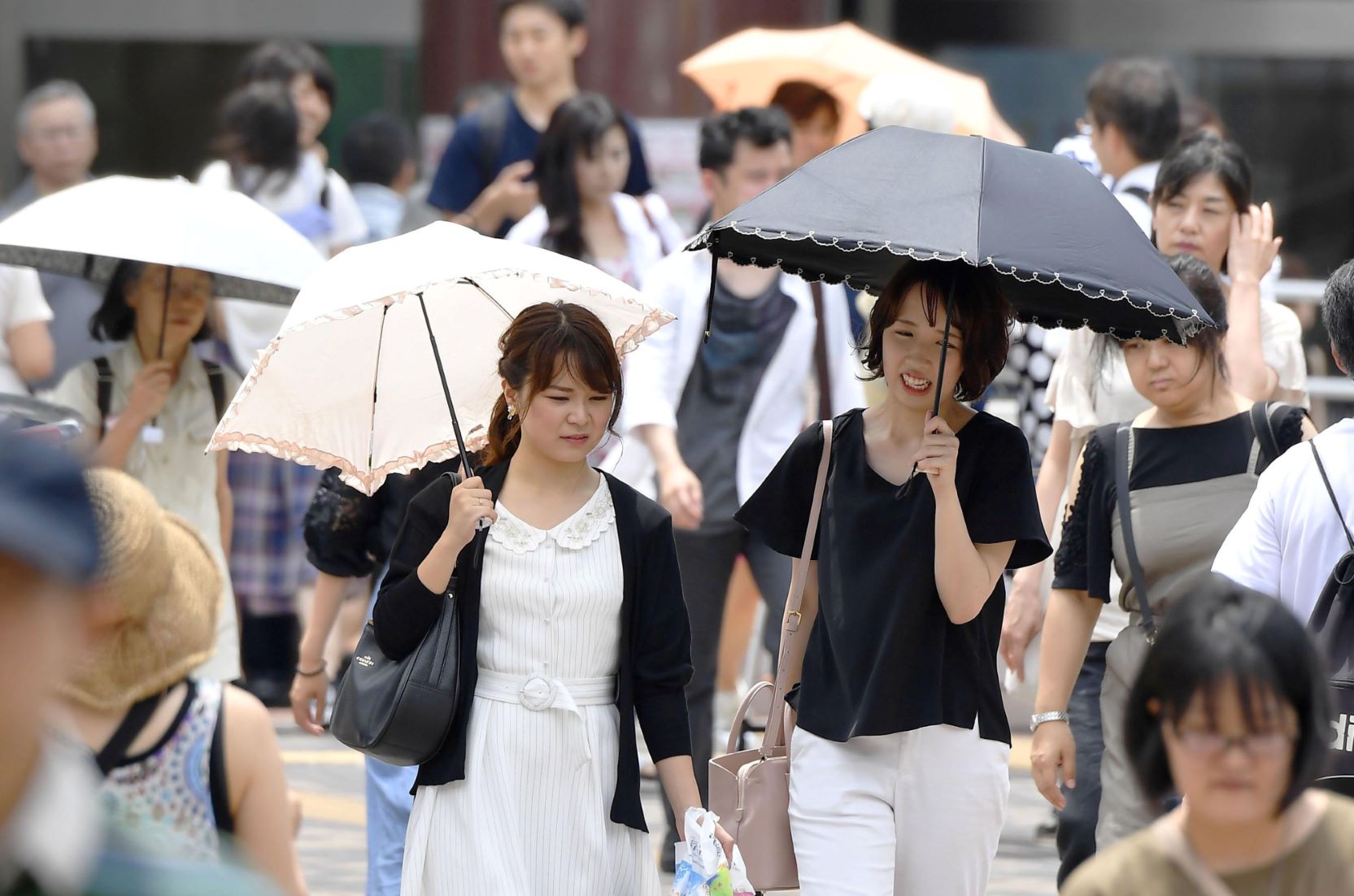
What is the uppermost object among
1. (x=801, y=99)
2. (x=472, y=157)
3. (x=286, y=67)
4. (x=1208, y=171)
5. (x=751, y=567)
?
(x=286, y=67)

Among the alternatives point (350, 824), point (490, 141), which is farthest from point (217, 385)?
point (490, 141)

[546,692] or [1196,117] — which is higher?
[1196,117]

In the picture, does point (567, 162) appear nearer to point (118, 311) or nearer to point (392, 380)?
point (118, 311)

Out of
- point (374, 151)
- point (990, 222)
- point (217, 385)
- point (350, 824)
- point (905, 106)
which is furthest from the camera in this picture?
point (374, 151)

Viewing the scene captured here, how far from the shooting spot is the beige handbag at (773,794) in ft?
14.5

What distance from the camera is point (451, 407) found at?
15.2 feet

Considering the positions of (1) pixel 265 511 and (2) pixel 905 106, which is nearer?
(2) pixel 905 106

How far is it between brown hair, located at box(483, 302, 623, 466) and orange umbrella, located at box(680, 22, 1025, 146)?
492 centimetres

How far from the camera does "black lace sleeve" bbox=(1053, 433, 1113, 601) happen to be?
4781mm

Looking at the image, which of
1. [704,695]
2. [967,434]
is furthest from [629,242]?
[967,434]

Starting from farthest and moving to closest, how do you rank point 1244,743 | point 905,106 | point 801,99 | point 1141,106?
1. point 801,99
2. point 905,106
3. point 1141,106
4. point 1244,743

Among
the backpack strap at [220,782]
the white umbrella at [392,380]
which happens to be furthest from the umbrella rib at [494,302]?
the backpack strap at [220,782]

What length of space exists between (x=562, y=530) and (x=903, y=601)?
2.32 ft

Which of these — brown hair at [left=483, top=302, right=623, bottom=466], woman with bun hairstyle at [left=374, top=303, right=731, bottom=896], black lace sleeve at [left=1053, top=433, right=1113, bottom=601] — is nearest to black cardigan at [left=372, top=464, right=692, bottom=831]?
woman with bun hairstyle at [left=374, top=303, right=731, bottom=896]
